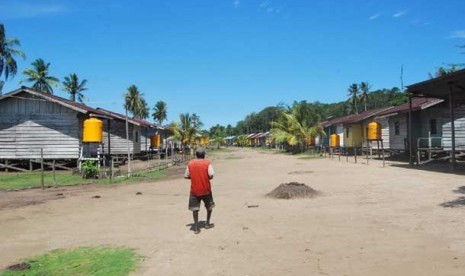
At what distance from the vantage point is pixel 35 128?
2845cm

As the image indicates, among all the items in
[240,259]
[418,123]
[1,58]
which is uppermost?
[1,58]

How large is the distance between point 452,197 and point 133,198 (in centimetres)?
897

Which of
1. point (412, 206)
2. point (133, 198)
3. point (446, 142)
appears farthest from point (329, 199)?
point (446, 142)

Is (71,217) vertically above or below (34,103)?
below

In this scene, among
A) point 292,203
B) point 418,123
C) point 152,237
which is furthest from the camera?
point 418,123

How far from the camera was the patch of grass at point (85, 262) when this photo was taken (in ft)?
20.5

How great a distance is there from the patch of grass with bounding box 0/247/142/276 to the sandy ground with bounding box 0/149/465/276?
0.25 m

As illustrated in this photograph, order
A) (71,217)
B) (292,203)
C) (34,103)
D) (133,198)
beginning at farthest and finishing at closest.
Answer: (34,103)
(133,198)
(292,203)
(71,217)

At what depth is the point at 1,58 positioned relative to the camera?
1906 inches

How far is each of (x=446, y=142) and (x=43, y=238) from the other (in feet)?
92.8

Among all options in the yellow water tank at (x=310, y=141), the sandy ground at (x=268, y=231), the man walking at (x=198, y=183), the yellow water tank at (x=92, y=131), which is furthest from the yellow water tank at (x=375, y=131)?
the man walking at (x=198, y=183)

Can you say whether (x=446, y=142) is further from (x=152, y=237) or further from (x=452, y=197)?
(x=152, y=237)

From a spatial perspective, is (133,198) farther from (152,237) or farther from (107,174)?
(107,174)

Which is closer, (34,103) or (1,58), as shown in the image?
(34,103)
